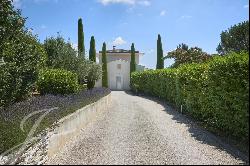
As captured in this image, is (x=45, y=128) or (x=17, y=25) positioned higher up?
(x=17, y=25)

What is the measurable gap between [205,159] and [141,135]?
399 centimetres

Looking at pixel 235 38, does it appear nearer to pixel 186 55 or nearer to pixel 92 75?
pixel 186 55

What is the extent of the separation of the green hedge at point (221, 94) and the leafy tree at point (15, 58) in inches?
270

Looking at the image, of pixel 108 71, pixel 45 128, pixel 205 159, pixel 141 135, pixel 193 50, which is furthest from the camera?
pixel 108 71

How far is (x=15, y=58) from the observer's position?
49.4 feet

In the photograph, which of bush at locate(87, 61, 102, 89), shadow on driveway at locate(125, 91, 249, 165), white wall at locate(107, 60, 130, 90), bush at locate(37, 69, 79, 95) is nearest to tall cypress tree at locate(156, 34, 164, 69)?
white wall at locate(107, 60, 130, 90)

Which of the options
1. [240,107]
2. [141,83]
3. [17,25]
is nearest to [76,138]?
[17,25]

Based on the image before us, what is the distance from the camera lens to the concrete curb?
35.6ft

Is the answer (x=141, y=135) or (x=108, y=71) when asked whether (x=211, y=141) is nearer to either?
(x=141, y=135)

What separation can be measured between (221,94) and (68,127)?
16.4 ft

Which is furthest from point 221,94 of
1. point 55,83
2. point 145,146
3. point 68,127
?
point 55,83

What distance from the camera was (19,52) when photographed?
50.8ft

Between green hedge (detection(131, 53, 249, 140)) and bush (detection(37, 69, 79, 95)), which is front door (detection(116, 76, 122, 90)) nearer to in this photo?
bush (detection(37, 69, 79, 95))

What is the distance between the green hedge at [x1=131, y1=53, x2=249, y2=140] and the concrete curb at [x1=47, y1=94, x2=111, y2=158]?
477 cm
